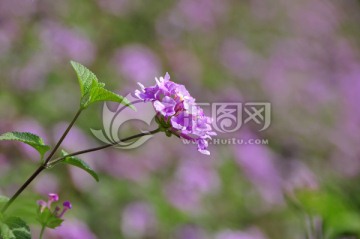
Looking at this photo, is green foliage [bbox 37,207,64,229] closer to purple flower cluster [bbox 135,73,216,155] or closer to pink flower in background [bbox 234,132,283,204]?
purple flower cluster [bbox 135,73,216,155]

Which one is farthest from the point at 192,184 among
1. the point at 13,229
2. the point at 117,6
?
the point at 13,229

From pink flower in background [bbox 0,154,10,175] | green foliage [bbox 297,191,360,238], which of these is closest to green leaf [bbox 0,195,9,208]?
green foliage [bbox 297,191,360,238]

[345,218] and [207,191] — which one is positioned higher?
[207,191]

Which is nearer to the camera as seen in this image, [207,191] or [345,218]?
[345,218]

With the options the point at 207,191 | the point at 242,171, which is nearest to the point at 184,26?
the point at 242,171

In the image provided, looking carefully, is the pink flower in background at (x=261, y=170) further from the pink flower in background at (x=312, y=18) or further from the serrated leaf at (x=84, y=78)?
the pink flower in background at (x=312, y=18)

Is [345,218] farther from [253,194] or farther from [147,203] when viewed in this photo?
[253,194]

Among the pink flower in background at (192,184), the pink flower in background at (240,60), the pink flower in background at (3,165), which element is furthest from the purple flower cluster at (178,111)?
the pink flower in background at (240,60)

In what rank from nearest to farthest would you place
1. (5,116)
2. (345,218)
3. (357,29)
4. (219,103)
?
(345,218) → (5,116) → (219,103) → (357,29)

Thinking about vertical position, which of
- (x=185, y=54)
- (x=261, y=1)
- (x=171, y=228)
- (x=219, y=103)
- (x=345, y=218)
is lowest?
(x=345, y=218)

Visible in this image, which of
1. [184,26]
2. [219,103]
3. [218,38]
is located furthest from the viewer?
[218,38]
